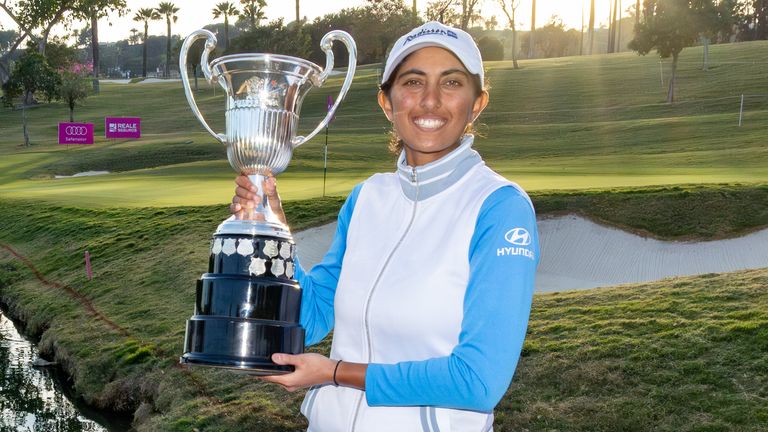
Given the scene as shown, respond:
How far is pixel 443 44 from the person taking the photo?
2.77 meters

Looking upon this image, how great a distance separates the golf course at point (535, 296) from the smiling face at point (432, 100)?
3186 mm

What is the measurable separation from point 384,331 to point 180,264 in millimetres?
13241

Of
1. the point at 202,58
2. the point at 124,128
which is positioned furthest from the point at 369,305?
the point at 124,128

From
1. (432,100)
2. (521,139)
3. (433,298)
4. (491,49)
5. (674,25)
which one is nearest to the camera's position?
(433,298)

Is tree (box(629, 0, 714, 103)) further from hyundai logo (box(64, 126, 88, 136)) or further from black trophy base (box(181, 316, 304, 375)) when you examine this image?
black trophy base (box(181, 316, 304, 375))

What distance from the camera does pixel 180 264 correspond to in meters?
15.5

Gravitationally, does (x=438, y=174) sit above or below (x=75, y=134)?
above

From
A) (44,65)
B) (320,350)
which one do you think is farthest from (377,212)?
(44,65)

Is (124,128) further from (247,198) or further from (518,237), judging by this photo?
(518,237)

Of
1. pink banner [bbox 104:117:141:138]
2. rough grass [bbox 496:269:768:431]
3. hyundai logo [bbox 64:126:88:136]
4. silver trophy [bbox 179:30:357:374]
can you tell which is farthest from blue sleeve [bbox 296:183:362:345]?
pink banner [bbox 104:117:141:138]

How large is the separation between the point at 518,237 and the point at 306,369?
27.9 inches

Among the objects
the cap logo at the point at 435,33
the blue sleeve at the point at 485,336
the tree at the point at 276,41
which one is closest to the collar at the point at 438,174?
the blue sleeve at the point at 485,336

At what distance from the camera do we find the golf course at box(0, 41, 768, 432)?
306 inches

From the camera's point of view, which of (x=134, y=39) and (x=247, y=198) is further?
(x=134, y=39)
